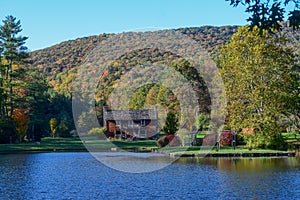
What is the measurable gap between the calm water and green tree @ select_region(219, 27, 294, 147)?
8.64m

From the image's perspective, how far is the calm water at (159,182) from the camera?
19.2 metres

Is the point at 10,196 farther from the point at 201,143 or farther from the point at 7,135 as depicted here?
the point at 7,135

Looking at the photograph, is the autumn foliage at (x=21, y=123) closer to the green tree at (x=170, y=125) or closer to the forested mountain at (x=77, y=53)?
the green tree at (x=170, y=125)

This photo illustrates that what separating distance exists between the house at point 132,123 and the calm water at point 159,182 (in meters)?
34.2

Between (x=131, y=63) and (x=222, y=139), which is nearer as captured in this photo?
(x=222, y=139)

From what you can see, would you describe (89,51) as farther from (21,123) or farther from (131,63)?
(21,123)

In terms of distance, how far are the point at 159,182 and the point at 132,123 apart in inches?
1701

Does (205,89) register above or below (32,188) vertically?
above

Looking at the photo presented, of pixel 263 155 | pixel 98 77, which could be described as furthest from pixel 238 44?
pixel 98 77

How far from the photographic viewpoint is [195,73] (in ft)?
225

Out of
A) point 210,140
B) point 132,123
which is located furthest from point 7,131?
point 210,140

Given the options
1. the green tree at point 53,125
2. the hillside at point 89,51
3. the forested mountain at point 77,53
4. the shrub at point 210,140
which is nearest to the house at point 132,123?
the green tree at point 53,125

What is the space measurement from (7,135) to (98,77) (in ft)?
124

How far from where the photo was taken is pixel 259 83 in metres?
40.2
